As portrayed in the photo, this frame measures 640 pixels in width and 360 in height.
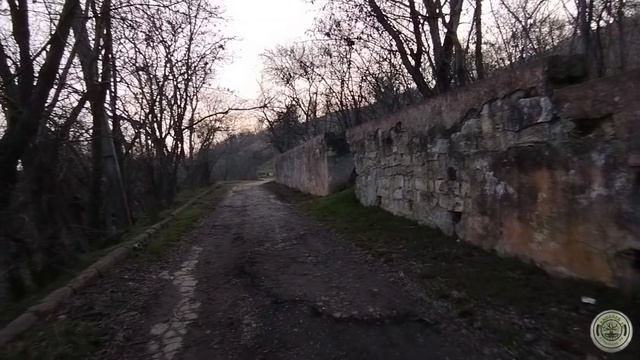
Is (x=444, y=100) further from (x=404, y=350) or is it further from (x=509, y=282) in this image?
(x=404, y=350)

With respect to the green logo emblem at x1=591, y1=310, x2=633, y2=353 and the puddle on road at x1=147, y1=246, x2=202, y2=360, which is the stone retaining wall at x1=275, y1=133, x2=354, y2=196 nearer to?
the puddle on road at x1=147, y1=246, x2=202, y2=360

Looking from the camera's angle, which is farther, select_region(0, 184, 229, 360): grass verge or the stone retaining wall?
the stone retaining wall

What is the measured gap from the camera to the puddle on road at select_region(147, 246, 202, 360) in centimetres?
371

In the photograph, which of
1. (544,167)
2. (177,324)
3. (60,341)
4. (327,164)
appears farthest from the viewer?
(327,164)

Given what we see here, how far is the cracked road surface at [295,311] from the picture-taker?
11.6ft

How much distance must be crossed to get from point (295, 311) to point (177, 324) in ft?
3.48

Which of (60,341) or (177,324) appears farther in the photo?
(177,324)

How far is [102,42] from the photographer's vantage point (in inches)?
419

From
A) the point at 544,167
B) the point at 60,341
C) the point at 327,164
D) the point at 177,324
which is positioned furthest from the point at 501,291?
the point at 327,164

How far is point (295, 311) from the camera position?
439 cm

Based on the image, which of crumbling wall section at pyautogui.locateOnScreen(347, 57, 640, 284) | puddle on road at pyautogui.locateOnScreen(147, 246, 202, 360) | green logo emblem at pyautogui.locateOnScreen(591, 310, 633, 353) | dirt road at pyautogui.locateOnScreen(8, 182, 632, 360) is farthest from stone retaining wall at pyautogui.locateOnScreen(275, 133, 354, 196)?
green logo emblem at pyautogui.locateOnScreen(591, 310, 633, 353)

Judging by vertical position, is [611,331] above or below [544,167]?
below

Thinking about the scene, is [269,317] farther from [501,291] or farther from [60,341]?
[501,291]

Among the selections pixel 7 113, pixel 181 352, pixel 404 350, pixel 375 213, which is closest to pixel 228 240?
pixel 375 213
